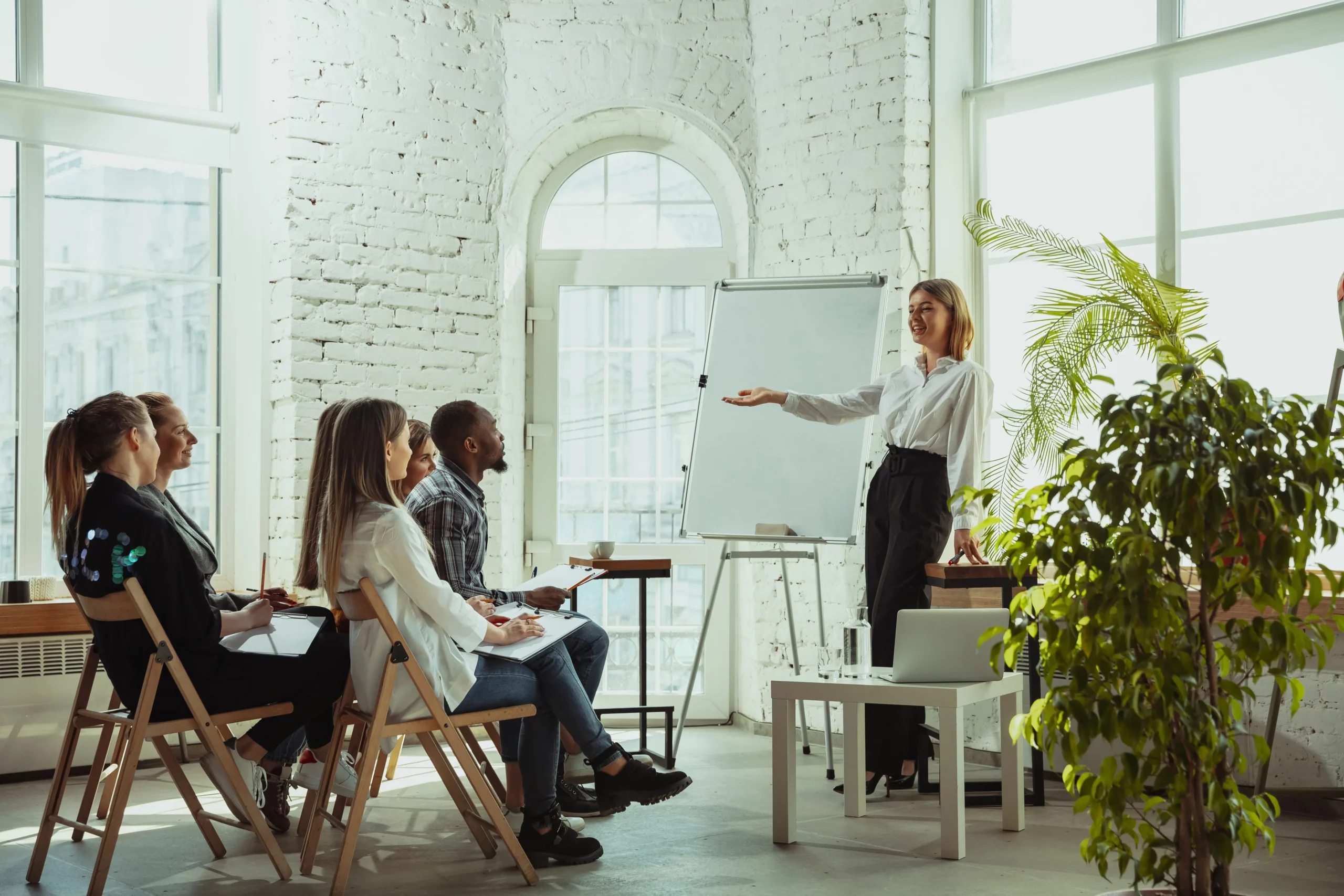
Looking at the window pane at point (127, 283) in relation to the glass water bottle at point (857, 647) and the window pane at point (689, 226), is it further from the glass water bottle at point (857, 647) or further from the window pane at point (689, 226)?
the glass water bottle at point (857, 647)

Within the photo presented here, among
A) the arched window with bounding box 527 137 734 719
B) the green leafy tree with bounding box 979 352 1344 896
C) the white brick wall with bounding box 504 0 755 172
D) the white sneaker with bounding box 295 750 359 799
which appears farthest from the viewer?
the arched window with bounding box 527 137 734 719

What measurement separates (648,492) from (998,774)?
196 centimetres

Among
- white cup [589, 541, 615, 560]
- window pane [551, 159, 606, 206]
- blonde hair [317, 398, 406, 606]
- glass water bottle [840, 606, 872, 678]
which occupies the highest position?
window pane [551, 159, 606, 206]

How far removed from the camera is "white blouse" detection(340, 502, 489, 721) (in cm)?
300

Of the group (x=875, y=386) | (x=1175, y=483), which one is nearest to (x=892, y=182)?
(x=875, y=386)

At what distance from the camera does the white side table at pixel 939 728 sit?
3.26 metres

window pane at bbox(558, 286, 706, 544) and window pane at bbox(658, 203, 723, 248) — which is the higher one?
window pane at bbox(658, 203, 723, 248)

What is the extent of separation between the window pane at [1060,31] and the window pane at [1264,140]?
1.07 ft

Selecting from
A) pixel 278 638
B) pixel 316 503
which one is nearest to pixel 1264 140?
pixel 316 503

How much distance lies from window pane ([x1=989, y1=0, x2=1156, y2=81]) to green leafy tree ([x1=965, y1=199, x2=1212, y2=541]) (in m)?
0.93

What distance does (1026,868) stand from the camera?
3.21 m

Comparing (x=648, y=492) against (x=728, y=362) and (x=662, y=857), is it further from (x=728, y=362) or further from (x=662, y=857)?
(x=662, y=857)

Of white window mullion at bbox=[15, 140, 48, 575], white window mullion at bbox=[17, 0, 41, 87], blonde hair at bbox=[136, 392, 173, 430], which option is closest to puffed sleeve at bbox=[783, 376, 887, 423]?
blonde hair at bbox=[136, 392, 173, 430]

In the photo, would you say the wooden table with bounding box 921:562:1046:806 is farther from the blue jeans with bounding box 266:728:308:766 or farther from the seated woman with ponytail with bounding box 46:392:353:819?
the blue jeans with bounding box 266:728:308:766
